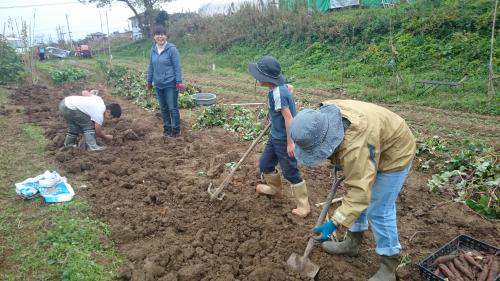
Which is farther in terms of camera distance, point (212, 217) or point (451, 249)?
point (212, 217)

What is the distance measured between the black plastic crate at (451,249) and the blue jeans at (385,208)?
296mm

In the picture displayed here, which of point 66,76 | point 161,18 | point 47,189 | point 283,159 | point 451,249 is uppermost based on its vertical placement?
point 161,18

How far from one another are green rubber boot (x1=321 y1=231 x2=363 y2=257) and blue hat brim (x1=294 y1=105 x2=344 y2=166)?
1203 millimetres

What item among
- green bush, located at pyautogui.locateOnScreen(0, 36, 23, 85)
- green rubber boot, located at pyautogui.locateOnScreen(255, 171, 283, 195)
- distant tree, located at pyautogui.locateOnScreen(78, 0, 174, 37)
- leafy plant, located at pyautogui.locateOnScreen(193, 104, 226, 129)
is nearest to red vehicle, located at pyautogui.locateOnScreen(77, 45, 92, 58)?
distant tree, located at pyautogui.locateOnScreen(78, 0, 174, 37)

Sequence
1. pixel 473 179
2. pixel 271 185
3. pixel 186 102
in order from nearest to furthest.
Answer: pixel 271 185, pixel 473 179, pixel 186 102

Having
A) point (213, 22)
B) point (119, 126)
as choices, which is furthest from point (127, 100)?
point (213, 22)

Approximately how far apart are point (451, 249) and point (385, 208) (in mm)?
982

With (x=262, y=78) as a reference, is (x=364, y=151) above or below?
below

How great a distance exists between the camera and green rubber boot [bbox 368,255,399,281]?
9.61 ft

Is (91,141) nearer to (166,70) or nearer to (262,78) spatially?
(166,70)

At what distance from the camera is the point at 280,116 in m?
3.83

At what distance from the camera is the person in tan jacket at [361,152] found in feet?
7.67

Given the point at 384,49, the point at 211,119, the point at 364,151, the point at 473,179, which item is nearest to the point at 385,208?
the point at 364,151

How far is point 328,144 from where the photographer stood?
234 cm
